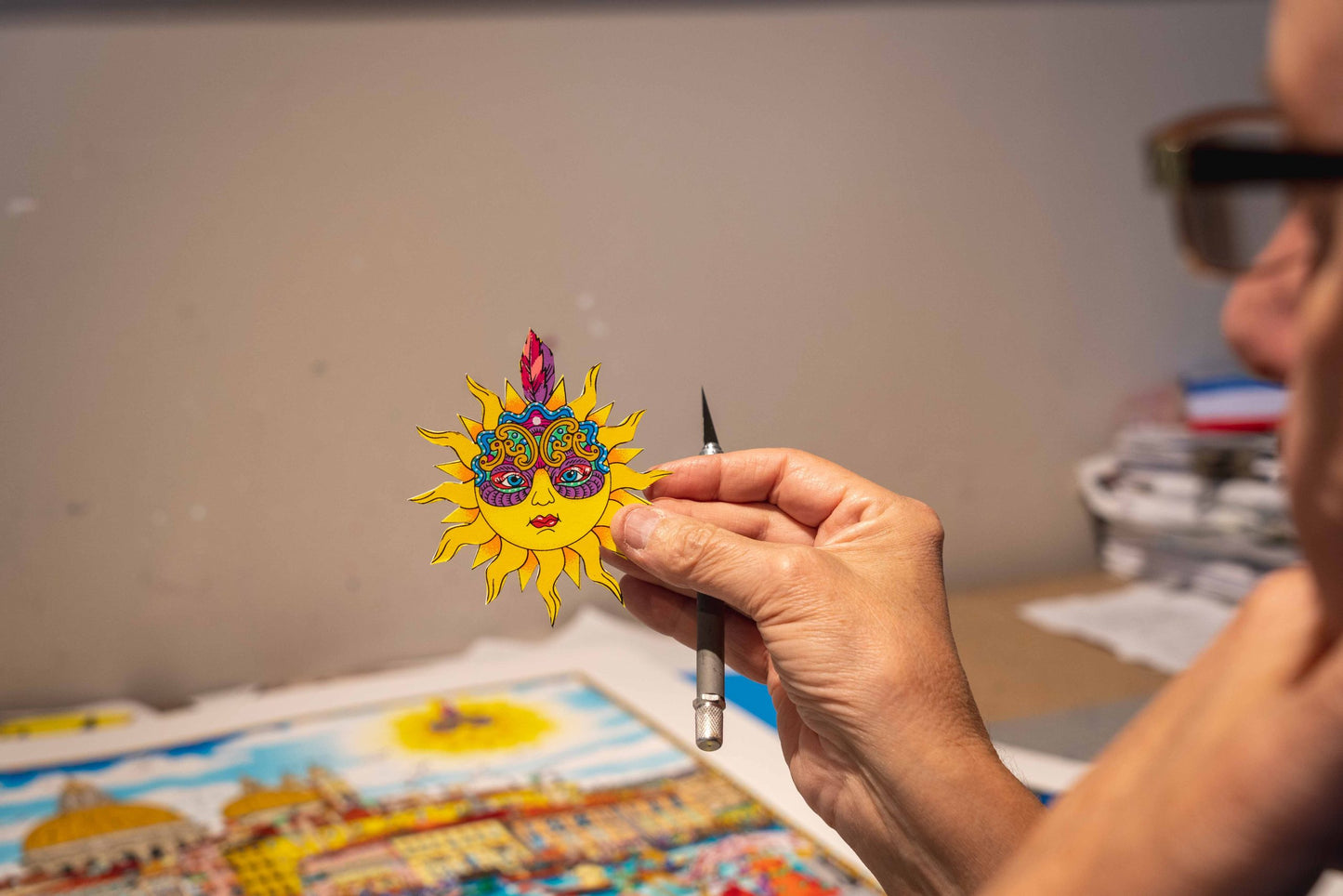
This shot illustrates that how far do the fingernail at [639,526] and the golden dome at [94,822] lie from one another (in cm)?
55

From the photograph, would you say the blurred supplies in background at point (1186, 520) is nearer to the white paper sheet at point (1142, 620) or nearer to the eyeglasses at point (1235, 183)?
the white paper sheet at point (1142, 620)

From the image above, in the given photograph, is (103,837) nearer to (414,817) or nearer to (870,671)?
(414,817)

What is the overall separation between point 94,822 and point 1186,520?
4.87 feet

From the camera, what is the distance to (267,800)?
3.22 feet

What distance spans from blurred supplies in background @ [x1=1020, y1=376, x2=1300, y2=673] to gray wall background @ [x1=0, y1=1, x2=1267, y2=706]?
366 mm

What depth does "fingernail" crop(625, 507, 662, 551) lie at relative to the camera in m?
0.70

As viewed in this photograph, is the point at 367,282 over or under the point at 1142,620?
over

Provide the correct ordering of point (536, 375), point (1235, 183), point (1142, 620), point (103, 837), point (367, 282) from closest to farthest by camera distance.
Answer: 1. point (1235, 183)
2. point (536, 375)
3. point (103, 837)
4. point (367, 282)
5. point (1142, 620)

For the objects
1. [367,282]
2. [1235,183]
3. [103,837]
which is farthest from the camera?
[367,282]

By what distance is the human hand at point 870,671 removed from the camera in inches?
24.4

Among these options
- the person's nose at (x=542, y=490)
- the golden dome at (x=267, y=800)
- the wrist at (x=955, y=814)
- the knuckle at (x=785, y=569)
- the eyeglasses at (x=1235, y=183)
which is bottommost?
the golden dome at (x=267, y=800)

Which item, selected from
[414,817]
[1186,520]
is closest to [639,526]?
[414,817]

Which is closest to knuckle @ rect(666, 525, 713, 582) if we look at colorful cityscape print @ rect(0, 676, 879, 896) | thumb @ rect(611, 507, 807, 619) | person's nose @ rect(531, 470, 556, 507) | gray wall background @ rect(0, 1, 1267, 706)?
thumb @ rect(611, 507, 807, 619)

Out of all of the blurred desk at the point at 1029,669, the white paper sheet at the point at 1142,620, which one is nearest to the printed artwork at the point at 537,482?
the blurred desk at the point at 1029,669
